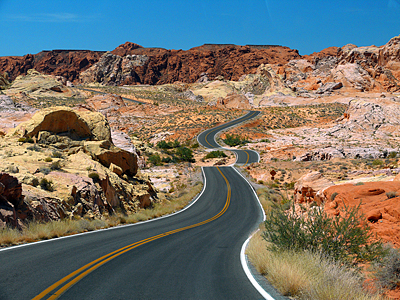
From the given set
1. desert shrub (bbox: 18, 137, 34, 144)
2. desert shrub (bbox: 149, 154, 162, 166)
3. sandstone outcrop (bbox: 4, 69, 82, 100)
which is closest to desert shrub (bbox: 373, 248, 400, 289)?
desert shrub (bbox: 18, 137, 34, 144)

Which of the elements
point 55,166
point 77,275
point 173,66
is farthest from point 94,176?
point 173,66

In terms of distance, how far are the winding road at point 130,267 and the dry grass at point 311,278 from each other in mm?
540

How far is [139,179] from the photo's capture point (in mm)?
→ 21688

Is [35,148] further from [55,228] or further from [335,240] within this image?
[335,240]

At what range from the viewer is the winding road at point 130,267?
16.3ft

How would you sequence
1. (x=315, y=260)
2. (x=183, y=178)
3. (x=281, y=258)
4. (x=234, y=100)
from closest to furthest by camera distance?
1. (x=315, y=260)
2. (x=281, y=258)
3. (x=183, y=178)
4. (x=234, y=100)

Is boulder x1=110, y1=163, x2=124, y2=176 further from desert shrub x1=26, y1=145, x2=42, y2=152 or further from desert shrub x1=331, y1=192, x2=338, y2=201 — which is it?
desert shrub x1=331, y1=192, x2=338, y2=201

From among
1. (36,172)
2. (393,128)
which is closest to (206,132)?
(393,128)

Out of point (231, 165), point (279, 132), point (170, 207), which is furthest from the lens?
point (279, 132)

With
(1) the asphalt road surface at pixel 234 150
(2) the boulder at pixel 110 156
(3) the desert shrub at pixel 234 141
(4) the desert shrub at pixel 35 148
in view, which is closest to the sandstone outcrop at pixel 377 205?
(2) the boulder at pixel 110 156

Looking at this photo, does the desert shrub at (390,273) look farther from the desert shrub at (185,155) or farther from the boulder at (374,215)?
the desert shrub at (185,155)

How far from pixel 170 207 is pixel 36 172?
10.1 metres

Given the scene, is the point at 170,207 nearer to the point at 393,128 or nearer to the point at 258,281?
the point at 258,281

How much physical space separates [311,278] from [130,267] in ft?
13.1
